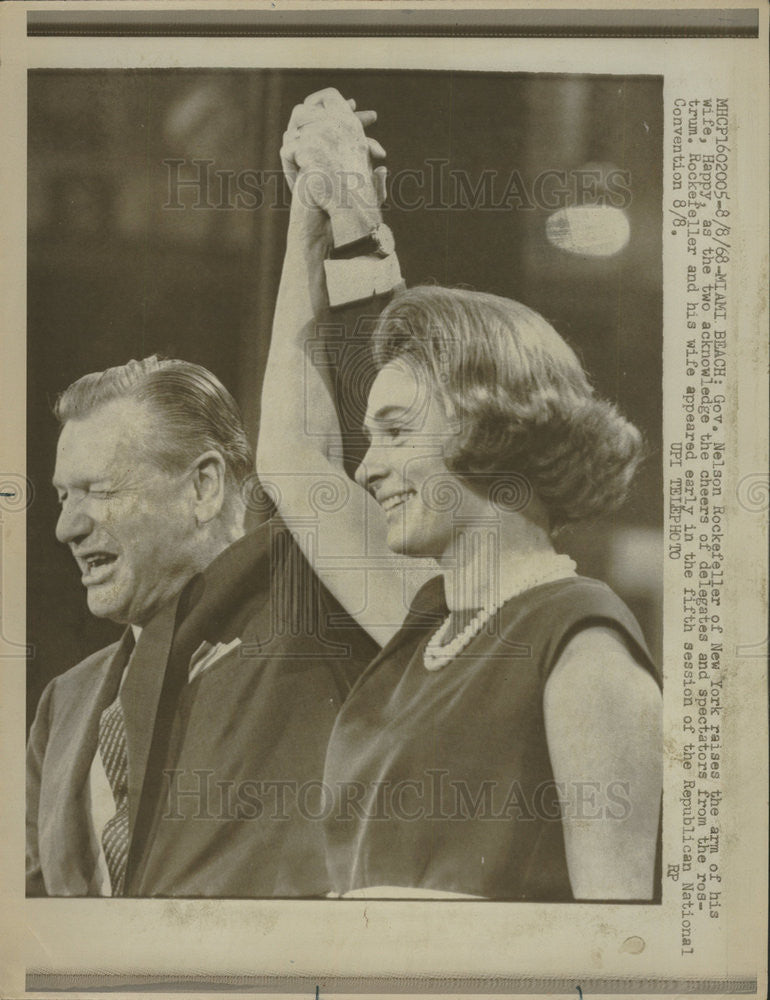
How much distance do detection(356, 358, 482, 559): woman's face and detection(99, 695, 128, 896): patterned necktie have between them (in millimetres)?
757

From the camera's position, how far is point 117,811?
80.6 inches

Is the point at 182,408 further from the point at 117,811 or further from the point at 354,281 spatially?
the point at 117,811

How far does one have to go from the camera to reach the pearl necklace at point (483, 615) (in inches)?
79.4

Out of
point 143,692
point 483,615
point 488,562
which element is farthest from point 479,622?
point 143,692

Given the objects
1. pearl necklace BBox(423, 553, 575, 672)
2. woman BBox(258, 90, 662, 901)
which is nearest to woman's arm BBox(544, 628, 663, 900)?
woman BBox(258, 90, 662, 901)

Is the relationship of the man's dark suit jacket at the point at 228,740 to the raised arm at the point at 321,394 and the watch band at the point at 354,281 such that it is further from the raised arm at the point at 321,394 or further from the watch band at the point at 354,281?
the watch band at the point at 354,281

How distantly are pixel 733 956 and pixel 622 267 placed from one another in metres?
1.56

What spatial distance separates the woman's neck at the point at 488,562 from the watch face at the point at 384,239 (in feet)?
2.13

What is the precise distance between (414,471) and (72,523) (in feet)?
2.57

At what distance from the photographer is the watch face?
2072 mm

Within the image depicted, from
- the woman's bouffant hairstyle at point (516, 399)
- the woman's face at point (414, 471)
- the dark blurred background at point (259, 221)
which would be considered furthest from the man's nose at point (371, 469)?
the dark blurred background at point (259, 221)
